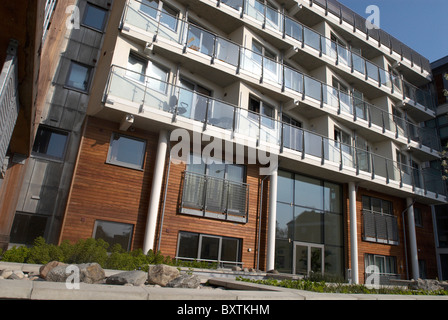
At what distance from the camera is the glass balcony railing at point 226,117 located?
1043 cm

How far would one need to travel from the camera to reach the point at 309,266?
14086 millimetres

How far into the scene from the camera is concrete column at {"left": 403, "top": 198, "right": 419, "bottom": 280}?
17.5m

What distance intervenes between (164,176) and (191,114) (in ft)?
7.89

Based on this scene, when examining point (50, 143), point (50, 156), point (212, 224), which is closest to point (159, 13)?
point (50, 143)

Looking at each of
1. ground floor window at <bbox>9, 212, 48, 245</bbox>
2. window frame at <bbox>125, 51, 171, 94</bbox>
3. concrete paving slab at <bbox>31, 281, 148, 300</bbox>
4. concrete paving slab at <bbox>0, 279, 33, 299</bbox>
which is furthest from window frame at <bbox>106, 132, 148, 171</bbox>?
concrete paving slab at <bbox>0, 279, 33, 299</bbox>

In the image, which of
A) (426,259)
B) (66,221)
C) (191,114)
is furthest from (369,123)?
(66,221)

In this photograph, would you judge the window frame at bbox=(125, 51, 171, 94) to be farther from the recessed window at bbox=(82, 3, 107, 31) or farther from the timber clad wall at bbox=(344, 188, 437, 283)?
the timber clad wall at bbox=(344, 188, 437, 283)

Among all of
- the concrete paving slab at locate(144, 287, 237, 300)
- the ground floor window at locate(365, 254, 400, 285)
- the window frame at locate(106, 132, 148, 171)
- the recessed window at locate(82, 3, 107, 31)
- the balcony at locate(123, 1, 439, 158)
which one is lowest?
the concrete paving slab at locate(144, 287, 237, 300)

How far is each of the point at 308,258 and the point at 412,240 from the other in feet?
25.4

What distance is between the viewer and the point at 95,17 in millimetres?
13484

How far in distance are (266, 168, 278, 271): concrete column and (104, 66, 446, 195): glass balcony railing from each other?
1464 millimetres

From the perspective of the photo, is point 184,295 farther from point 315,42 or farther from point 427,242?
point 427,242

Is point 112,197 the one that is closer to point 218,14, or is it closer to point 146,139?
point 146,139

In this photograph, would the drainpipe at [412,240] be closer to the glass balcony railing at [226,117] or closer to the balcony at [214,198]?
the glass balcony railing at [226,117]
